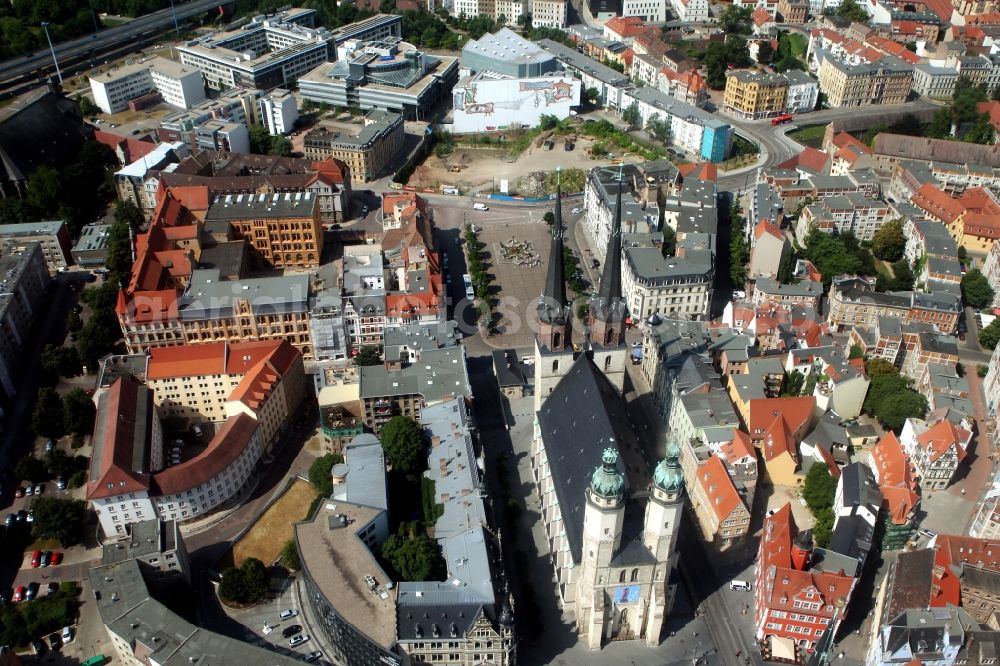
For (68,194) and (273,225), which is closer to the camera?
(273,225)

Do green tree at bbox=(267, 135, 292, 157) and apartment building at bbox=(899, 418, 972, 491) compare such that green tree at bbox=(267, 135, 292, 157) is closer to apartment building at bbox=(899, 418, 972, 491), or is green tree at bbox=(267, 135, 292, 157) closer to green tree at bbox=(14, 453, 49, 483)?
green tree at bbox=(14, 453, 49, 483)

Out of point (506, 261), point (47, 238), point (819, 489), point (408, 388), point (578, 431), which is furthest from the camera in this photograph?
point (506, 261)

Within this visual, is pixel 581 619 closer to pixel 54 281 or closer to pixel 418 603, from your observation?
pixel 418 603

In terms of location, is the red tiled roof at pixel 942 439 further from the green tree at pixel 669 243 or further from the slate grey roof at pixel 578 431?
the green tree at pixel 669 243

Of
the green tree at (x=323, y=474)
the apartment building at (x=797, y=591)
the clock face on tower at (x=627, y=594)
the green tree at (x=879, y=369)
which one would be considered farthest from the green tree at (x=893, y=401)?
the green tree at (x=323, y=474)

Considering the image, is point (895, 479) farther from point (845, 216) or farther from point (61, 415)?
point (61, 415)

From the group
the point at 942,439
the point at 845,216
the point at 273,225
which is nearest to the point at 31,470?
the point at 273,225
